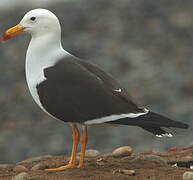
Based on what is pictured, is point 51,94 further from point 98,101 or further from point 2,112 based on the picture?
point 2,112

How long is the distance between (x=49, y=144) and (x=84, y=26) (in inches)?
243

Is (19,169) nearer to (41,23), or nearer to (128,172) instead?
(128,172)

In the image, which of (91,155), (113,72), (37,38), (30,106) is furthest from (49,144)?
(37,38)

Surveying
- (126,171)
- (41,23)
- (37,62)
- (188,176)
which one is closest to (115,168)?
(126,171)

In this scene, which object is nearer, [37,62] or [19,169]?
[37,62]

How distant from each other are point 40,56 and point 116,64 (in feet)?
32.0

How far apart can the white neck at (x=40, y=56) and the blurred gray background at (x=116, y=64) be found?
18.0 feet

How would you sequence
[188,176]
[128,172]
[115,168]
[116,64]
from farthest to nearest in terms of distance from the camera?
[116,64] → [115,168] → [128,172] → [188,176]

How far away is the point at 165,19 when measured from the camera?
17297 millimetres

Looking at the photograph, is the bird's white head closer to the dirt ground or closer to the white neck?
the white neck

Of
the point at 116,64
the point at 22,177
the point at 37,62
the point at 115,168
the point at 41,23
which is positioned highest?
the point at 116,64

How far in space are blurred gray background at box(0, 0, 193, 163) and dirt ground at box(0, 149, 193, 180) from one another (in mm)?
4468

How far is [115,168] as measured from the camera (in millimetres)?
5461

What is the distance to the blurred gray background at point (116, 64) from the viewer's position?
12.5m
